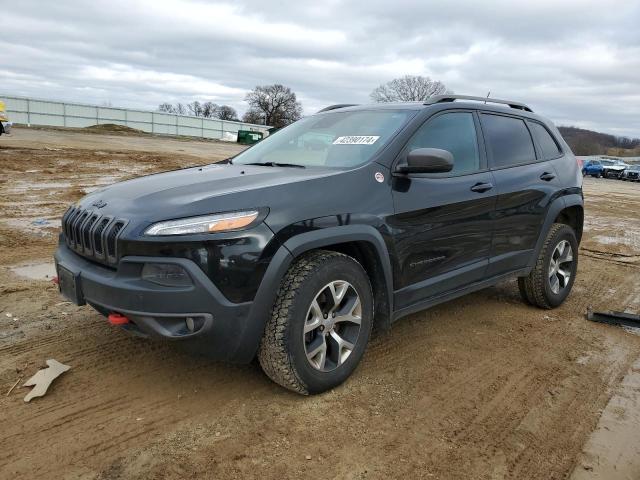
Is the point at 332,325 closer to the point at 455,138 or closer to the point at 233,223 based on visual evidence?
the point at 233,223

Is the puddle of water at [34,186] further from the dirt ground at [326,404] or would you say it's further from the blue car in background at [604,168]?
the blue car in background at [604,168]

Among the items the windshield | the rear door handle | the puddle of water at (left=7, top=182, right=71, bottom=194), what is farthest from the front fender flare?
the puddle of water at (left=7, top=182, right=71, bottom=194)

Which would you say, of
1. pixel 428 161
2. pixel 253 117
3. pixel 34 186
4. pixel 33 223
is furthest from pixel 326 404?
pixel 253 117

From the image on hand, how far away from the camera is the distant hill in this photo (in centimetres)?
8925

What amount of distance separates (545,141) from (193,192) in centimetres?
359

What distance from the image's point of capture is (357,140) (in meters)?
3.72

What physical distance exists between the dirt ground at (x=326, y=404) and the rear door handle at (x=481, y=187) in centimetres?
115

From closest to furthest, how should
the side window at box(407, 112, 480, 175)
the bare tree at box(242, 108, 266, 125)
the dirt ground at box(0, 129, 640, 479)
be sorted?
the dirt ground at box(0, 129, 640, 479), the side window at box(407, 112, 480, 175), the bare tree at box(242, 108, 266, 125)

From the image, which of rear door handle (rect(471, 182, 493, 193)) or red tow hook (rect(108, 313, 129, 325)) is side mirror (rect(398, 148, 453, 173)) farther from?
red tow hook (rect(108, 313, 129, 325))

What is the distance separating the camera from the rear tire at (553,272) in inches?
192

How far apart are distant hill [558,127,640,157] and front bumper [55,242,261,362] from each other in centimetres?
8405

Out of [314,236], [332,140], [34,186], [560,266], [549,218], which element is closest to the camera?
[314,236]

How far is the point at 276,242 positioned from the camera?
280 centimetres

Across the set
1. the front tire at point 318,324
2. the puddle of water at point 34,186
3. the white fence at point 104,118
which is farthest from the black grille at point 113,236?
the white fence at point 104,118
